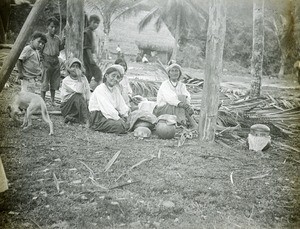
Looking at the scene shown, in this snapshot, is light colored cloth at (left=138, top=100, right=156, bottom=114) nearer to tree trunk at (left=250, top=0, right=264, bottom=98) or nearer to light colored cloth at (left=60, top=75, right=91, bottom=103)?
light colored cloth at (left=60, top=75, right=91, bottom=103)

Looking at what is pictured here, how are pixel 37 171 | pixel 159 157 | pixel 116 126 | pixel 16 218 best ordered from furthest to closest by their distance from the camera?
pixel 116 126
pixel 159 157
pixel 37 171
pixel 16 218

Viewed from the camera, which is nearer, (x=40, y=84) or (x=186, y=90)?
(x=40, y=84)

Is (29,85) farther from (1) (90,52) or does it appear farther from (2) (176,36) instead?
(2) (176,36)

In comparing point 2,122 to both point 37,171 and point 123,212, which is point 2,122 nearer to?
point 37,171

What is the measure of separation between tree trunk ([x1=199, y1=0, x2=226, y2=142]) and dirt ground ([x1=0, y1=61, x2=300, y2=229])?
159 mm

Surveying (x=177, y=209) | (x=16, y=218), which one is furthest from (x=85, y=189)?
(x=177, y=209)

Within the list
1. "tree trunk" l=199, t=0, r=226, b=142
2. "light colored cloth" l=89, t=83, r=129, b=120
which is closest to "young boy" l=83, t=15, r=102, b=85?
"light colored cloth" l=89, t=83, r=129, b=120

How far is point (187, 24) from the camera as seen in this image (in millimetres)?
2842

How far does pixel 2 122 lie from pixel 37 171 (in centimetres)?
50

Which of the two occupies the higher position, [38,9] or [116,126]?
[38,9]

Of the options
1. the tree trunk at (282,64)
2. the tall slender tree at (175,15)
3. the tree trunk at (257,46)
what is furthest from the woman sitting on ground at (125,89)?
the tree trunk at (282,64)

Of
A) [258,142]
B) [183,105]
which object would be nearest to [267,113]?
[258,142]

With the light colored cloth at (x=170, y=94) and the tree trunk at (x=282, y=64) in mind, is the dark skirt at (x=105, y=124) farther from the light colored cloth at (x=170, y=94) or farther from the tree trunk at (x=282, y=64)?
the tree trunk at (x=282, y=64)

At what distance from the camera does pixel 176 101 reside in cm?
304
